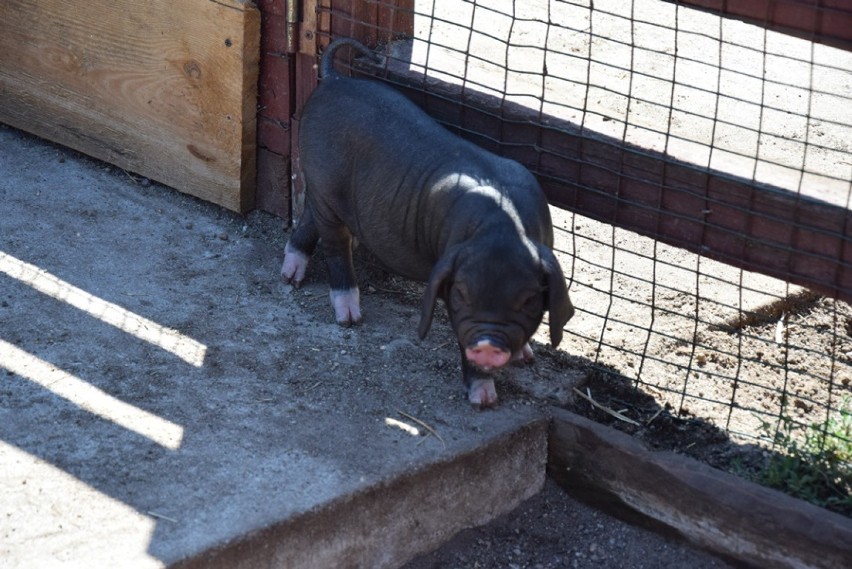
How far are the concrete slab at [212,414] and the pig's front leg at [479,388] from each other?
0.05 metres

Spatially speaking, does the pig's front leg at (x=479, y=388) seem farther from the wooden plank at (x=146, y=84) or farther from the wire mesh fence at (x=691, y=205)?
the wooden plank at (x=146, y=84)

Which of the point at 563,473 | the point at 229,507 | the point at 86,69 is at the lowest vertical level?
the point at 563,473

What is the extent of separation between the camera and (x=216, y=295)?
5203mm

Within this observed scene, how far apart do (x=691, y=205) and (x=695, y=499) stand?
42.2 inches

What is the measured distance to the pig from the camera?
4.21 meters

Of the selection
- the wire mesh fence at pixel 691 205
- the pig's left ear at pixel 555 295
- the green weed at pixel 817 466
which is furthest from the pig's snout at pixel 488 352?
the green weed at pixel 817 466

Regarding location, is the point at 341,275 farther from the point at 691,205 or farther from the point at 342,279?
the point at 691,205

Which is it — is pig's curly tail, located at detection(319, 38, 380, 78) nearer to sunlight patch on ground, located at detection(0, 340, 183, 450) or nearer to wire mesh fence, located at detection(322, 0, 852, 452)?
wire mesh fence, located at detection(322, 0, 852, 452)

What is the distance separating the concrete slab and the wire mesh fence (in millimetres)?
782

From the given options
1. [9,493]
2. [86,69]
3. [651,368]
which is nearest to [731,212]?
[651,368]

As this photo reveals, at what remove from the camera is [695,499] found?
4262 millimetres

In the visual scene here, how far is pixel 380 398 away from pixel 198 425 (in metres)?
0.68

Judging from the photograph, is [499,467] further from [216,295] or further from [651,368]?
[216,295]

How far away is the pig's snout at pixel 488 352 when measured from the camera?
417 centimetres
